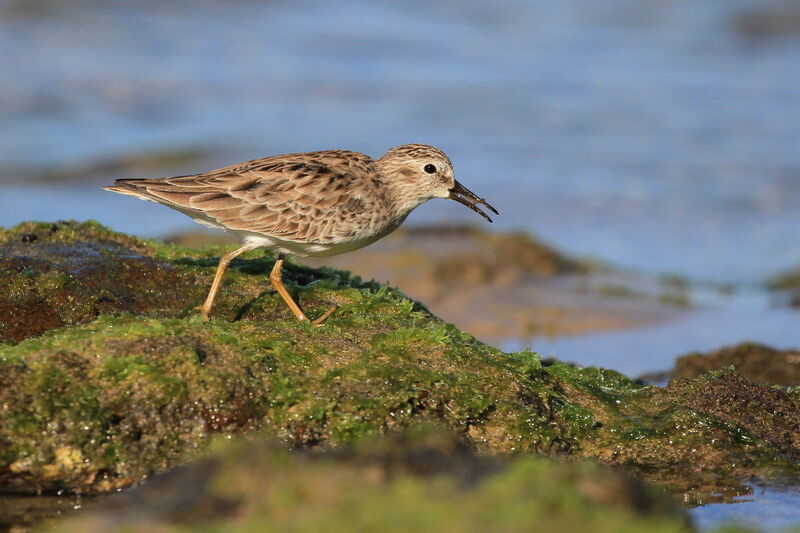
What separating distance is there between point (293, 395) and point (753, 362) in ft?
17.1

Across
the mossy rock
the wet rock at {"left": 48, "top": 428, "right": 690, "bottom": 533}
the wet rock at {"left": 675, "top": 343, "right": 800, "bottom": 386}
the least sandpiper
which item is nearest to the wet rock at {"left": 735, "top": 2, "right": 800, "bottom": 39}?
the wet rock at {"left": 675, "top": 343, "right": 800, "bottom": 386}

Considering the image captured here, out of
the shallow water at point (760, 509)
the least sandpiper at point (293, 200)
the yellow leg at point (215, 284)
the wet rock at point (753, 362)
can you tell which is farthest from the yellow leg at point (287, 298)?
the wet rock at point (753, 362)

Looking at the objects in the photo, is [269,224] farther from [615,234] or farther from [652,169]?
[652,169]

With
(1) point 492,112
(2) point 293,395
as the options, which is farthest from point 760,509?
(1) point 492,112

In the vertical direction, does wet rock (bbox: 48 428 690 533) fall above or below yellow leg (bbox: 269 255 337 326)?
below

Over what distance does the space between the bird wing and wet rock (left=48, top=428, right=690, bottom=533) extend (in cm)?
406

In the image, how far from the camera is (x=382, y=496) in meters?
4.06

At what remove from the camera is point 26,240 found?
8.72m

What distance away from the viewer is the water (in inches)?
620

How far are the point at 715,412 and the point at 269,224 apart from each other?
359 cm

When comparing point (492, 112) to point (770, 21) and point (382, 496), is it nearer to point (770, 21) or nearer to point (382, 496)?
point (770, 21)

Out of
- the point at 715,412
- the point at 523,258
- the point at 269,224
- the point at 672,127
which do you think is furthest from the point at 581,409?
the point at 672,127

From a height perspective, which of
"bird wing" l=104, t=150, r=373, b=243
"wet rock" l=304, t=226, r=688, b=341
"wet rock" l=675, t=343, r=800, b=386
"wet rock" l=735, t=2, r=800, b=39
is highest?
"wet rock" l=735, t=2, r=800, b=39

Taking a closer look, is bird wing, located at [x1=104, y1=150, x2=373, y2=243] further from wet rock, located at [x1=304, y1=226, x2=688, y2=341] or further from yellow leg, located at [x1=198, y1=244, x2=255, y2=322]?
wet rock, located at [x1=304, y1=226, x2=688, y2=341]
